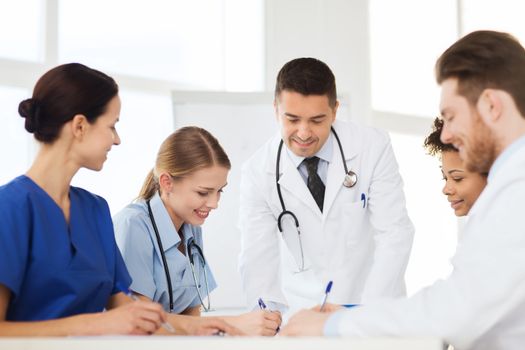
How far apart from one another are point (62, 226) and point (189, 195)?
21.4 inches

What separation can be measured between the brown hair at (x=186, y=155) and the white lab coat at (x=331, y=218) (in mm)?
426

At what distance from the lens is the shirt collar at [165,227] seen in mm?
1956

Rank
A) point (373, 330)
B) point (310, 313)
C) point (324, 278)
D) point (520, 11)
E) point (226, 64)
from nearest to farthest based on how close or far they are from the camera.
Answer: point (373, 330) → point (310, 313) → point (324, 278) → point (226, 64) → point (520, 11)

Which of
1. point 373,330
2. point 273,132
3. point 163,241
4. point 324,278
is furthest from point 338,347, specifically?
point 273,132

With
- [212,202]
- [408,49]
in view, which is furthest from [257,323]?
[408,49]

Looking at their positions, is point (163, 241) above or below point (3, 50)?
below

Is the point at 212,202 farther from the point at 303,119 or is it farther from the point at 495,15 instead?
the point at 495,15

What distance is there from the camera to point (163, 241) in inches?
76.9

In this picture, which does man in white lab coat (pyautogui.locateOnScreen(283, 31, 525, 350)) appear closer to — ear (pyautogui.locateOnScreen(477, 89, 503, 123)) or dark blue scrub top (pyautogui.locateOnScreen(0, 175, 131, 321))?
ear (pyautogui.locateOnScreen(477, 89, 503, 123))

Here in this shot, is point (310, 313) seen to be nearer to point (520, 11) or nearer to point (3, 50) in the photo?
point (3, 50)

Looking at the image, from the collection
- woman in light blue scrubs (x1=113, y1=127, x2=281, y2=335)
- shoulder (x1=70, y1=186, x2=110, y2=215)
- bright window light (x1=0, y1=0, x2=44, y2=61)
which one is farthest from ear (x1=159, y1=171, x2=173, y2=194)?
bright window light (x1=0, y1=0, x2=44, y2=61)

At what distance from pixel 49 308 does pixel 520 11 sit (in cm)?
371

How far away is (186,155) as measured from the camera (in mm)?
2047

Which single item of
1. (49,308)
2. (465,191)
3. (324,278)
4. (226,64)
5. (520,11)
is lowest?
(324,278)
